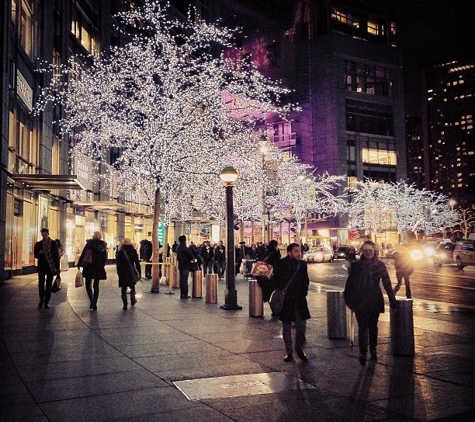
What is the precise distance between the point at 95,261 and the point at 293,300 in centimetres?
692

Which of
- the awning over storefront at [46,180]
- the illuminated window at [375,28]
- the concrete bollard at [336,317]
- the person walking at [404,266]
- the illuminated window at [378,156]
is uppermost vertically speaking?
the illuminated window at [375,28]

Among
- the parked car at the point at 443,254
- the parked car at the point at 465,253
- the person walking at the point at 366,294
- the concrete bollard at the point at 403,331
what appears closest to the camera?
the person walking at the point at 366,294

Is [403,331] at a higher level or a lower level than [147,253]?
lower

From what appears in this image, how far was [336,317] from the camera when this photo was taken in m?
9.68

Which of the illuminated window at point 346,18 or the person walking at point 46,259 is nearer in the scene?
the person walking at point 46,259

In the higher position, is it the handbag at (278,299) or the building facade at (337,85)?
the building facade at (337,85)

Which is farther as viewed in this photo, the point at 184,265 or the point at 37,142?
the point at 37,142

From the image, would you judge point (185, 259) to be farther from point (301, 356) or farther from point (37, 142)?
point (37, 142)

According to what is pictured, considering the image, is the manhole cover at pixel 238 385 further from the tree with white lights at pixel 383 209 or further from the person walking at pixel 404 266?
the tree with white lights at pixel 383 209

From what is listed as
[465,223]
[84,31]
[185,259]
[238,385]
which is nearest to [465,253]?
[185,259]

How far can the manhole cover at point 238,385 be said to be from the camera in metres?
5.94

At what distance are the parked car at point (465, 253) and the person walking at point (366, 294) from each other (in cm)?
2560

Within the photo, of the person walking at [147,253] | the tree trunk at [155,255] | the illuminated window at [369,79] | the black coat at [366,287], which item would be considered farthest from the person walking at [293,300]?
the illuminated window at [369,79]

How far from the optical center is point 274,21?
90.9 metres
